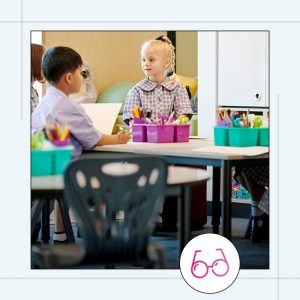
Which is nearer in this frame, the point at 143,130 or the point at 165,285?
the point at 165,285

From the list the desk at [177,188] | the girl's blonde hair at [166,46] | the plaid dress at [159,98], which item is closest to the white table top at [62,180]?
the desk at [177,188]

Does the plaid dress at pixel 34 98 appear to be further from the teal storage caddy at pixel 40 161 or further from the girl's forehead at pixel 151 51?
the girl's forehead at pixel 151 51

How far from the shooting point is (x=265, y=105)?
2822 mm

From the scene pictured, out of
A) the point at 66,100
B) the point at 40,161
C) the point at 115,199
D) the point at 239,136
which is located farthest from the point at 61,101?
the point at 239,136

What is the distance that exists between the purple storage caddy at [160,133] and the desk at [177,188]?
0.42 metres

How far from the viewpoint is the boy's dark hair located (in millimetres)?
2709

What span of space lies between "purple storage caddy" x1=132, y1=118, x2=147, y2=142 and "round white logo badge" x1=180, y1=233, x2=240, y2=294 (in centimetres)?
59

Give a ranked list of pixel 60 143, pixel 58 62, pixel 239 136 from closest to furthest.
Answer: pixel 60 143
pixel 58 62
pixel 239 136

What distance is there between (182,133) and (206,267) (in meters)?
0.74

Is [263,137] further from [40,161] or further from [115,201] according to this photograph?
[40,161]

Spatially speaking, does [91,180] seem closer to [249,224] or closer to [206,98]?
[249,224]

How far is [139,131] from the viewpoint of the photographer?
10.2ft
